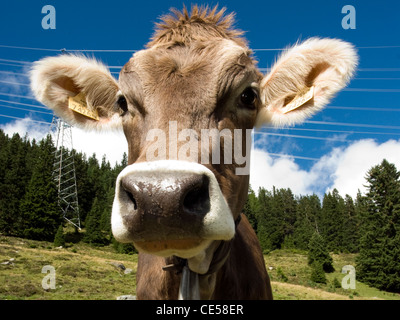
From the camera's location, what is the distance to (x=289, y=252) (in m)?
72.9

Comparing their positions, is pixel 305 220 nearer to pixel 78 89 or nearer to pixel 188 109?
pixel 78 89

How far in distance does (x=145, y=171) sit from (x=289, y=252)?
77304 millimetres

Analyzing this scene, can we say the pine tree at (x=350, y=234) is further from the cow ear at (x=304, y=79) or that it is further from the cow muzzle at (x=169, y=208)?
the cow muzzle at (x=169, y=208)

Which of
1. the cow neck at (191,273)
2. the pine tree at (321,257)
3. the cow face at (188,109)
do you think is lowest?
the pine tree at (321,257)

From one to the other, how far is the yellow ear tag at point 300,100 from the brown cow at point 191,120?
0.5 inches

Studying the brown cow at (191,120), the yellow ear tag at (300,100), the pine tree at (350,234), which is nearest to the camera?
the brown cow at (191,120)

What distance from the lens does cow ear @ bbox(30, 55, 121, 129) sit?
14.3 ft

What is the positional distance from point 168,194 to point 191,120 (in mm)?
873

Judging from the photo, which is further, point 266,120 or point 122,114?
point 266,120

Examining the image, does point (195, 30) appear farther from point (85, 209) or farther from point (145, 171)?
point (85, 209)

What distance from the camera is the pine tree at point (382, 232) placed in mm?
42125

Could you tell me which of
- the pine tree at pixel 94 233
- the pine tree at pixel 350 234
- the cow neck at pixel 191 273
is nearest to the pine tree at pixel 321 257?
the pine tree at pixel 350 234

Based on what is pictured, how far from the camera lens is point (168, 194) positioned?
193 centimetres
